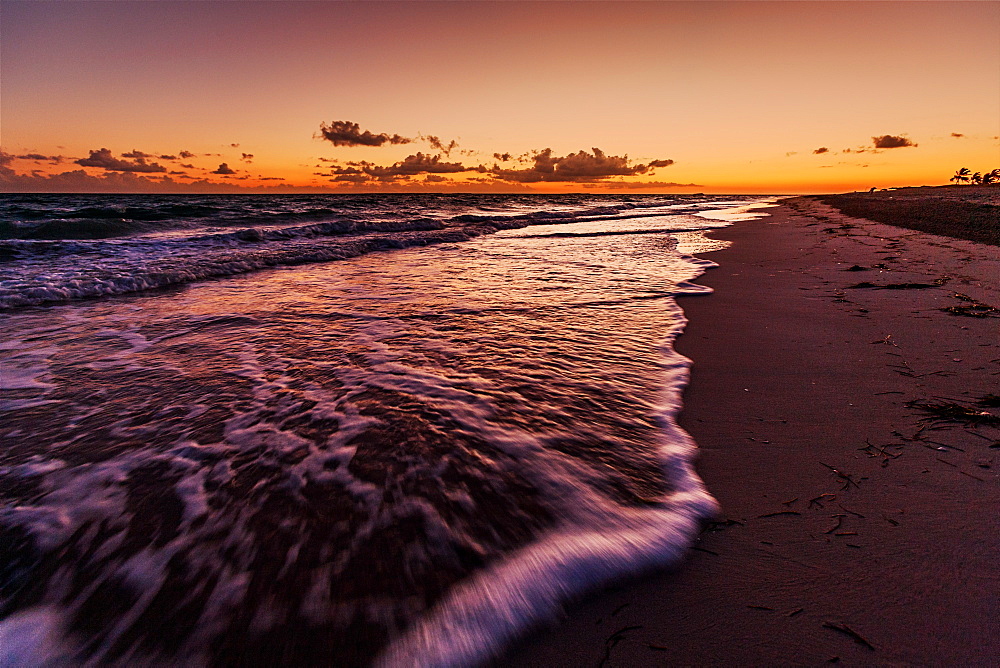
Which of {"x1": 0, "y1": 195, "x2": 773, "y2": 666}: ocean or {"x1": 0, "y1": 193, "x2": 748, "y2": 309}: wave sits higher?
{"x1": 0, "y1": 193, "x2": 748, "y2": 309}: wave

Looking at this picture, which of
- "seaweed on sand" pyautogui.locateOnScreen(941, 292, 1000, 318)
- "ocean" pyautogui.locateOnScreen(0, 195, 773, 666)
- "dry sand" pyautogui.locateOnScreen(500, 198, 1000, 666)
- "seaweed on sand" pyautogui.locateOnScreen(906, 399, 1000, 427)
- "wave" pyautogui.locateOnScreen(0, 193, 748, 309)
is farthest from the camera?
"wave" pyautogui.locateOnScreen(0, 193, 748, 309)

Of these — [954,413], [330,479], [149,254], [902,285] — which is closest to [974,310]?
[902,285]

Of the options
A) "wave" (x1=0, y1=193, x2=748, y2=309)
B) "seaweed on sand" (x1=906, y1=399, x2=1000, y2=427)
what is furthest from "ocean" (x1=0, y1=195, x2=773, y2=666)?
"wave" (x1=0, y1=193, x2=748, y2=309)

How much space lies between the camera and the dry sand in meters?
1.48

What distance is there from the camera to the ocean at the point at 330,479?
1.66m

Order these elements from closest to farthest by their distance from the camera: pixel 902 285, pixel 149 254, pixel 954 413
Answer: pixel 954 413, pixel 902 285, pixel 149 254

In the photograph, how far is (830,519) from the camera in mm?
1966

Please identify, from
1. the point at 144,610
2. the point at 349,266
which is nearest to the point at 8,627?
the point at 144,610

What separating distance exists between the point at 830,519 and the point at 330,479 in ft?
8.93

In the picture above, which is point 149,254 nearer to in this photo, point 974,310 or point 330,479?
point 330,479

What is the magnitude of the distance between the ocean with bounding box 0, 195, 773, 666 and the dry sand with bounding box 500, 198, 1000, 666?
17cm

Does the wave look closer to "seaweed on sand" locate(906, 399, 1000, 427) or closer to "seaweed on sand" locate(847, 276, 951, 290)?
"seaweed on sand" locate(847, 276, 951, 290)

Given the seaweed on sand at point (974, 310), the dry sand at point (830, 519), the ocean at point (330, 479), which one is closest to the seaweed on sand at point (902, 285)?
the seaweed on sand at point (974, 310)

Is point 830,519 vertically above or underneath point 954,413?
underneath
